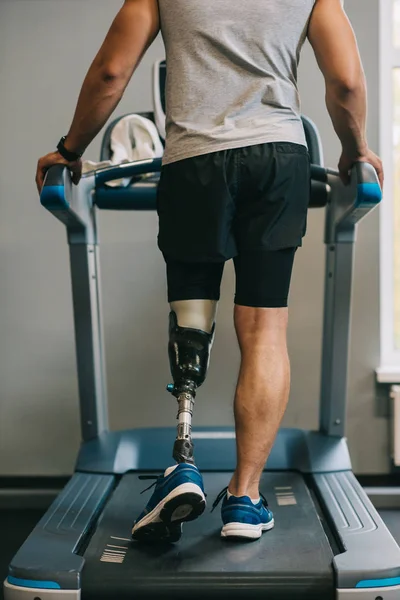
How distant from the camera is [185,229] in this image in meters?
1.62

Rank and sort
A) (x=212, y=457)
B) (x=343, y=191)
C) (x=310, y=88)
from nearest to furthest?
(x=343, y=191), (x=212, y=457), (x=310, y=88)

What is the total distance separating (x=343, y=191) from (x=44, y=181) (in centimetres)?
89

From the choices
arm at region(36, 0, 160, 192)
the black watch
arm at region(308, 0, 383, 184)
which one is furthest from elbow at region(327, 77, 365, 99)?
the black watch

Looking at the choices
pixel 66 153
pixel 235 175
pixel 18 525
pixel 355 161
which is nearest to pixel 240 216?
pixel 235 175

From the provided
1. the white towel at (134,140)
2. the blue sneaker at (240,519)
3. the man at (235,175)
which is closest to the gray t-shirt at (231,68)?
the man at (235,175)

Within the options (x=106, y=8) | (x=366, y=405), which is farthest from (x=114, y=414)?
(x=106, y=8)

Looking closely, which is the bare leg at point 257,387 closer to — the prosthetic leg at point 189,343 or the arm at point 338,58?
the prosthetic leg at point 189,343

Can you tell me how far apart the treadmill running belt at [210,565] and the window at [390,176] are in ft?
4.42

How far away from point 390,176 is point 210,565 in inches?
77.9

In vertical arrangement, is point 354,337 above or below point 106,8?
below

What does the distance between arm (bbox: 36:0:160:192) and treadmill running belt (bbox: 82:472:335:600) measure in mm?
1052

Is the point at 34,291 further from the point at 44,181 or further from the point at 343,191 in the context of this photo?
the point at 343,191

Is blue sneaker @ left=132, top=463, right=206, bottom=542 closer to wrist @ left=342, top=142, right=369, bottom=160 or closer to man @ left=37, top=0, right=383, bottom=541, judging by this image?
man @ left=37, top=0, right=383, bottom=541

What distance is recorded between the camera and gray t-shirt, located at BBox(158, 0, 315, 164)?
1577 millimetres
